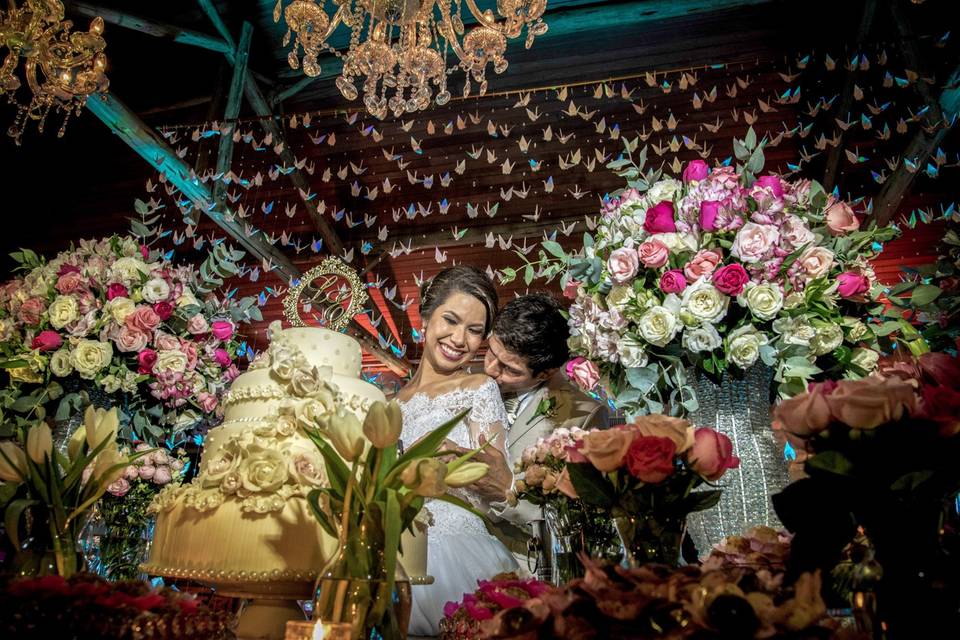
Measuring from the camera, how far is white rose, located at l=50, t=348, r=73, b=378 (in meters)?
2.47

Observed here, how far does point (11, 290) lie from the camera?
108 inches

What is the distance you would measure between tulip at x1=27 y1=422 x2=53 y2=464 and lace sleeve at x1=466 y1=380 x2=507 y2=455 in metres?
1.37

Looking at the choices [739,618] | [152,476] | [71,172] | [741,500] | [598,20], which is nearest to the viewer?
[739,618]

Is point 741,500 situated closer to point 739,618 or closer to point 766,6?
point 739,618

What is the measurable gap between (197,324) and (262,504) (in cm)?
160

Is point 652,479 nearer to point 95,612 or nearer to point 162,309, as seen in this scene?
point 95,612

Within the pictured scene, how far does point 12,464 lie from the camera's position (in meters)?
1.28

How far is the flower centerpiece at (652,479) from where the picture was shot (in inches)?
42.8

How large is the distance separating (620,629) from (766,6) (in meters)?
5.12

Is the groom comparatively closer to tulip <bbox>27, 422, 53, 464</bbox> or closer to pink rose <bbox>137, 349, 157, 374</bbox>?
pink rose <bbox>137, 349, 157, 374</bbox>

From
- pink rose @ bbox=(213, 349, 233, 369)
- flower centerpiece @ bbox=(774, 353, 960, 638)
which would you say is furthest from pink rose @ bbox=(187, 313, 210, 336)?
flower centerpiece @ bbox=(774, 353, 960, 638)

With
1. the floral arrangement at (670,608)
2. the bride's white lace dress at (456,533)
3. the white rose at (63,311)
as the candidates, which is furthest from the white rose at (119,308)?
the floral arrangement at (670,608)

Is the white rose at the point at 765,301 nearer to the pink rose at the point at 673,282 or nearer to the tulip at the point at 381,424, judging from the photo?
the pink rose at the point at 673,282

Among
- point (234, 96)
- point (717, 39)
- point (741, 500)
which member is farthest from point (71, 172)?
point (741, 500)
